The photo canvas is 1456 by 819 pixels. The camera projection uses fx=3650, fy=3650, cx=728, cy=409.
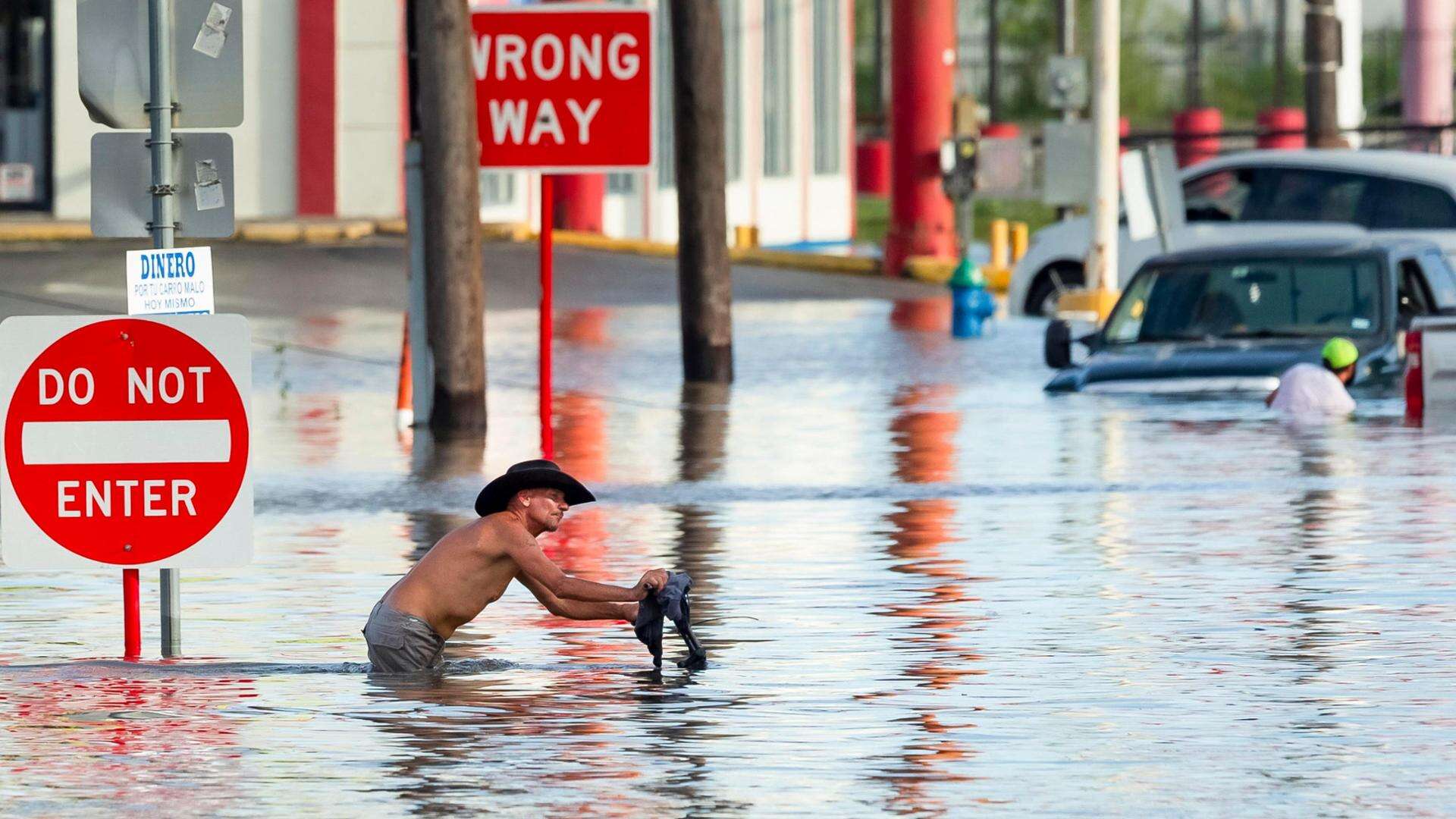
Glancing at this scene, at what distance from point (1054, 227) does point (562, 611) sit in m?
22.4

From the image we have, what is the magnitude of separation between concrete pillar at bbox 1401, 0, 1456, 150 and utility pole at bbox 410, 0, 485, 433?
32612 mm

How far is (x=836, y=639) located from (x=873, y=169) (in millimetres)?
61482

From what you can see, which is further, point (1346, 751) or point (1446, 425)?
point (1446, 425)

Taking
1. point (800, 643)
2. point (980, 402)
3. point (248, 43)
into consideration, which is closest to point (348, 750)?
point (800, 643)

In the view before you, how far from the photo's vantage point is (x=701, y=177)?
83.7 ft

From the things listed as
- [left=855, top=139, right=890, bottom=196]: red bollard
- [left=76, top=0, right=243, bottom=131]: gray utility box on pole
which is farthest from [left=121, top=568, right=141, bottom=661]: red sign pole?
[left=855, top=139, right=890, bottom=196]: red bollard

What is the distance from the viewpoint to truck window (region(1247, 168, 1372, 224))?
2980 cm

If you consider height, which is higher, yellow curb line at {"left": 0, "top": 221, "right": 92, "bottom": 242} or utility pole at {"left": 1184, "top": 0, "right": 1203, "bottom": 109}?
utility pole at {"left": 1184, "top": 0, "right": 1203, "bottom": 109}

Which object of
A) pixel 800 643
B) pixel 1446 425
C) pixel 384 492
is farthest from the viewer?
pixel 1446 425

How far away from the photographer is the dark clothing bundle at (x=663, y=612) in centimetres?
1116

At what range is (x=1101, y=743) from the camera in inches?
388

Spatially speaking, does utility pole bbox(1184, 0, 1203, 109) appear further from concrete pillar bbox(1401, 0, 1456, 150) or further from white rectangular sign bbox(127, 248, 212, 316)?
white rectangular sign bbox(127, 248, 212, 316)

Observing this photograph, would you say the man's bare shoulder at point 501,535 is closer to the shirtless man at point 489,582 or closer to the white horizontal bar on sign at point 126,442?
the shirtless man at point 489,582

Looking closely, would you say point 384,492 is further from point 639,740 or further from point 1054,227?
point 1054,227
